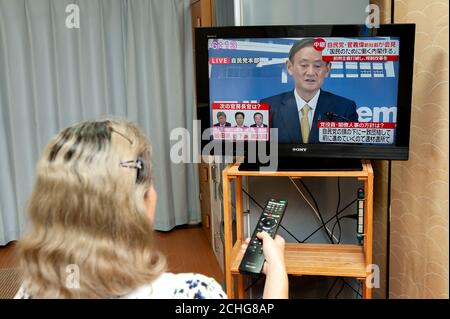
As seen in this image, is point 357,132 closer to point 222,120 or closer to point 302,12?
point 222,120

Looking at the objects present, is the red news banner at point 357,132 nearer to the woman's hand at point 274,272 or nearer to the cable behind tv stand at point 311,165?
the cable behind tv stand at point 311,165

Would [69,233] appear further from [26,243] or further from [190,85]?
[190,85]

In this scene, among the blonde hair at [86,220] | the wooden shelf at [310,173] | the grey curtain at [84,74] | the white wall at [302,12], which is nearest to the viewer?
the blonde hair at [86,220]

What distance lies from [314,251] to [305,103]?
651mm

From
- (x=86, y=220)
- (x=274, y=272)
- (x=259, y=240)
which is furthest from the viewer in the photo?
(x=259, y=240)

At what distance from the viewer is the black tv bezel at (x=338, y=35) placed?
1.77 m

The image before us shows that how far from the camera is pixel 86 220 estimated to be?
0.98 meters

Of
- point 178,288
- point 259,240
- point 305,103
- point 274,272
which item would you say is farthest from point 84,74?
point 178,288

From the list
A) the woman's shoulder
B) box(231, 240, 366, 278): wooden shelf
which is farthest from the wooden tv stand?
the woman's shoulder

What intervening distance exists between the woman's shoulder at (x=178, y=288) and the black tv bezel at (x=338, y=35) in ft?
3.22

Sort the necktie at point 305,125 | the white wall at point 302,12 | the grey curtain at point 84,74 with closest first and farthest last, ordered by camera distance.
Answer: the necktie at point 305,125, the white wall at point 302,12, the grey curtain at point 84,74

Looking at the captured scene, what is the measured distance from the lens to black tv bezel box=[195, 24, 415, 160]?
69.7 inches

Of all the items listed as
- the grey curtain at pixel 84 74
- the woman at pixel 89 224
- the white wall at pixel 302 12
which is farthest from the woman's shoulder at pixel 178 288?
the grey curtain at pixel 84 74

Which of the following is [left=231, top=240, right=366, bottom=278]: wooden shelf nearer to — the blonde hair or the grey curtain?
the blonde hair
